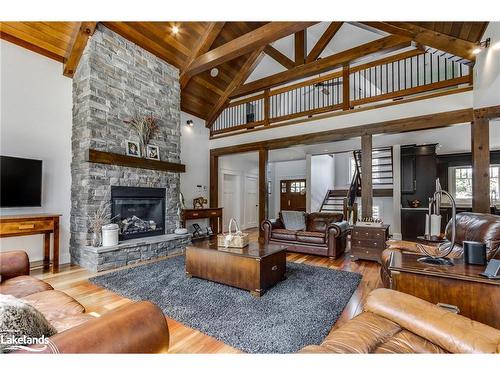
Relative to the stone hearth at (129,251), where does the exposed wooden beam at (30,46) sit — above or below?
above

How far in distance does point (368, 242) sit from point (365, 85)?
497 centimetres

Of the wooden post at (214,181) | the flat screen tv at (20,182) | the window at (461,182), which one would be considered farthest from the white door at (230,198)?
the window at (461,182)

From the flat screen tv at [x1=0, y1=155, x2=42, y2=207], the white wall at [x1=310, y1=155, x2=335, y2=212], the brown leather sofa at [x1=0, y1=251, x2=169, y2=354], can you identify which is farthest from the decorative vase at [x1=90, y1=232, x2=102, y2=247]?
the white wall at [x1=310, y1=155, x2=335, y2=212]

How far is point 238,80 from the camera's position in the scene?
6.45m

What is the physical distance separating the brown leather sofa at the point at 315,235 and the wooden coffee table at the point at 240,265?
1.71 m

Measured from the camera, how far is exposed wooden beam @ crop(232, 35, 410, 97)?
456cm

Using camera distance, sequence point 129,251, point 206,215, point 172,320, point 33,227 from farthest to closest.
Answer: point 206,215 → point 129,251 → point 33,227 → point 172,320

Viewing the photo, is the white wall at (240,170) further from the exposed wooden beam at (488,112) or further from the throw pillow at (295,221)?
the exposed wooden beam at (488,112)

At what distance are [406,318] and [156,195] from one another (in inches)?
178

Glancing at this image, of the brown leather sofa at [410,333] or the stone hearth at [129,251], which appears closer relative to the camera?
the brown leather sofa at [410,333]

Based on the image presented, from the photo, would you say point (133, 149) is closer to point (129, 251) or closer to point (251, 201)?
point (129, 251)

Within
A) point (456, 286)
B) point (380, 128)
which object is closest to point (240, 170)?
point (380, 128)

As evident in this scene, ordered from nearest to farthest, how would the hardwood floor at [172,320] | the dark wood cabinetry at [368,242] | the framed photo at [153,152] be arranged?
the hardwood floor at [172,320] < the dark wood cabinetry at [368,242] < the framed photo at [153,152]

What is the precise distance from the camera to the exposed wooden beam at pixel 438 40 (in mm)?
3408
